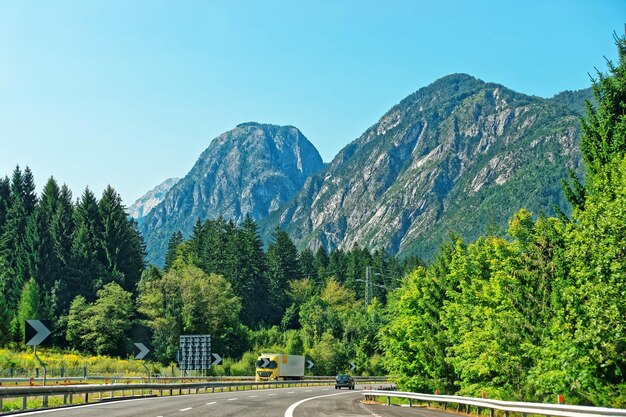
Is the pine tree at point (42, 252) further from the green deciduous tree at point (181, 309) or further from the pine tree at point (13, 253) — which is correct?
the green deciduous tree at point (181, 309)

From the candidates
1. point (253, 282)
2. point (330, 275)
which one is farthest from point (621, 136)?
point (330, 275)

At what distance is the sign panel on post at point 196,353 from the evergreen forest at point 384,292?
14.7 metres

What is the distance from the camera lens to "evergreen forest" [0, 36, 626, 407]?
2648cm

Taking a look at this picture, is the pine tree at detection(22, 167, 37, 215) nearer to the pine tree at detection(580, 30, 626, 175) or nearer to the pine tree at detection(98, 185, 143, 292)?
the pine tree at detection(98, 185, 143, 292)

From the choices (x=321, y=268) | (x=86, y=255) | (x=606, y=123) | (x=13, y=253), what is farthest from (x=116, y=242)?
A: (x=606, y=123)

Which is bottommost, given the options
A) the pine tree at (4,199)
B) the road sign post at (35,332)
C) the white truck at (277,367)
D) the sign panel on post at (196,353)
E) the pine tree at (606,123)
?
the white truck at (277,367)

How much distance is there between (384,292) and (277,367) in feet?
303

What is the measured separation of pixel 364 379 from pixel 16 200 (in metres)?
60.4

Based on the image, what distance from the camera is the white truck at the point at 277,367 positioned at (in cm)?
7881

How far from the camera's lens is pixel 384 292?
17038 cm

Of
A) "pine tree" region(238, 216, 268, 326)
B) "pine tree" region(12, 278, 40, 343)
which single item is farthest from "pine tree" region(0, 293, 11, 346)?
"pine tree" region(238, 216, 268, 326)

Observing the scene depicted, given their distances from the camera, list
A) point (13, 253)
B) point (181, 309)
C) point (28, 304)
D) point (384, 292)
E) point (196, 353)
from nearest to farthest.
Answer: point (196, 353) → point (28, 304) → point (181, 309) → point (13, 253) → point (384, 292)

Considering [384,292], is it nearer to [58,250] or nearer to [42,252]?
[58,250]

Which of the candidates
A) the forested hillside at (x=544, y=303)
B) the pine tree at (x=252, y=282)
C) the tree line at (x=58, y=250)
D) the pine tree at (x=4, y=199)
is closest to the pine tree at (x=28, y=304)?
the tree line at (x=58, y=250)
